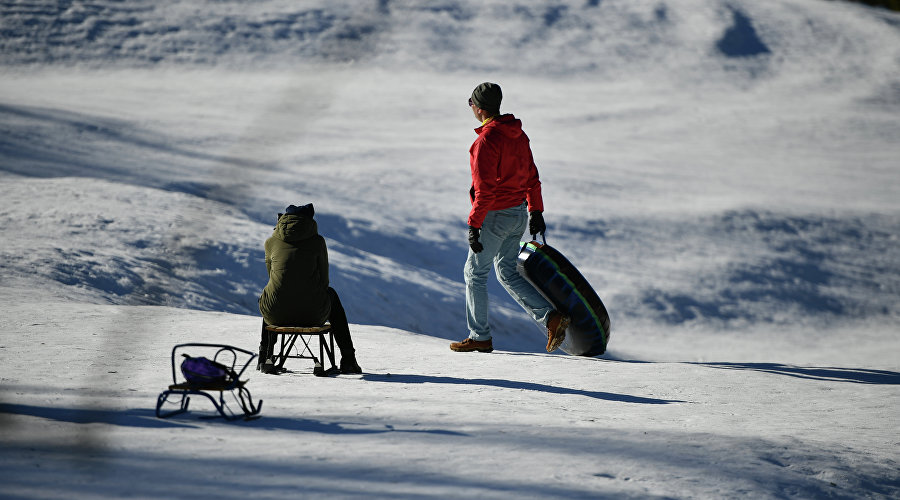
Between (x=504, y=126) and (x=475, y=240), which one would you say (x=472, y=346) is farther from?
(x=504, y=126)

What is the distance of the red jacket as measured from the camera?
579cm

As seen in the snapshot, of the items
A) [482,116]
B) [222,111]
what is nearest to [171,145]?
[222,111]

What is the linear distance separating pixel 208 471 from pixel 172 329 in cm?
374

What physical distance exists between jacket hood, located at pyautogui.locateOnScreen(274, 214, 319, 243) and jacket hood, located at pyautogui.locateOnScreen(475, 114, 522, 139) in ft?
4.74

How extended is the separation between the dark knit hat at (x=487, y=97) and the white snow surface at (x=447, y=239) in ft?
4.61

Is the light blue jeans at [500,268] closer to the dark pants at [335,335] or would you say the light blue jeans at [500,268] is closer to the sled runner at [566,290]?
the sled runner at [566,290]

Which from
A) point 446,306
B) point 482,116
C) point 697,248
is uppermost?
point 482,116

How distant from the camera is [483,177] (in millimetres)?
5824

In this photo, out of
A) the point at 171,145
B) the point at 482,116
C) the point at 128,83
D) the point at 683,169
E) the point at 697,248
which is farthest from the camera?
the point at 128,83

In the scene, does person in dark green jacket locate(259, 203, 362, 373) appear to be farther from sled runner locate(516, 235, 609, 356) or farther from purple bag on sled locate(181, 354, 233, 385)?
sled runner locate(516, 235, 609, 356)

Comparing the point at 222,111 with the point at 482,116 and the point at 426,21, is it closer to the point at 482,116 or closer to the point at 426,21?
the point at 426,21

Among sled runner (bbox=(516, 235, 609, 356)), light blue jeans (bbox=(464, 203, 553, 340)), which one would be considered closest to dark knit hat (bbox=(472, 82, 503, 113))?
light blue jeans (bbox=(464, 203, 553, 340))

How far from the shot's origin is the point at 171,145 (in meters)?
15.8

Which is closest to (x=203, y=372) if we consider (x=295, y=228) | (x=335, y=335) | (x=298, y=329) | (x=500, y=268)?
(x=298, y=329)
